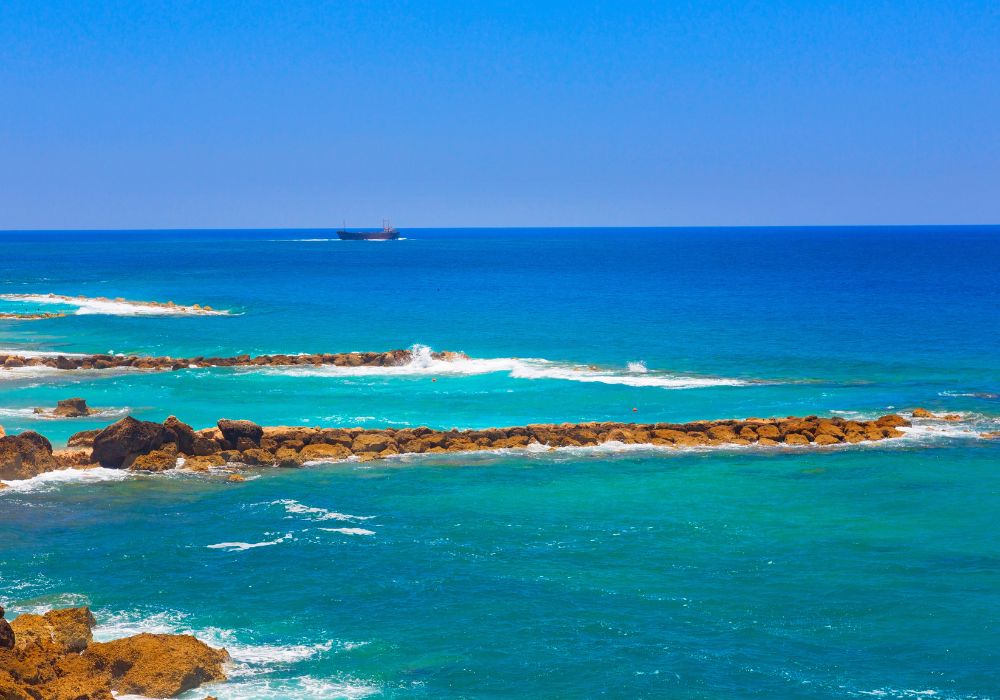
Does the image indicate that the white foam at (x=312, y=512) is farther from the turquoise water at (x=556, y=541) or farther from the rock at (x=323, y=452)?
the rock at (x=323, y=452)

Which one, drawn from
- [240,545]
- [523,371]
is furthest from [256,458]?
[523,371]

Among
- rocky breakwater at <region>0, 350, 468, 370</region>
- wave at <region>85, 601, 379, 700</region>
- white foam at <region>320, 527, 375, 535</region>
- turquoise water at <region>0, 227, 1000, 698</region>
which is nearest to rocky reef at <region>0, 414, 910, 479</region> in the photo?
turquoise water at <region>0, 227, 1000, 698</region>

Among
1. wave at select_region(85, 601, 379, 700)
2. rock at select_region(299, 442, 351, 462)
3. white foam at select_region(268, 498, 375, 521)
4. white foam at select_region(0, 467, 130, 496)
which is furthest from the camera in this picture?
rock at select_region(299, 442, 351, 462)

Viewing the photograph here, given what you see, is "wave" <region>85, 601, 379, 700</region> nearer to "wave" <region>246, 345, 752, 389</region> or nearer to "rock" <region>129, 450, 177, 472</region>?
"rock" <region>129, 450, 177, 472</region>

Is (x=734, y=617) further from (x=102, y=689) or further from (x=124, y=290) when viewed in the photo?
(x=124, y=290)

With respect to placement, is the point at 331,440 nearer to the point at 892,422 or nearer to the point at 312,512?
the point at 312,512
